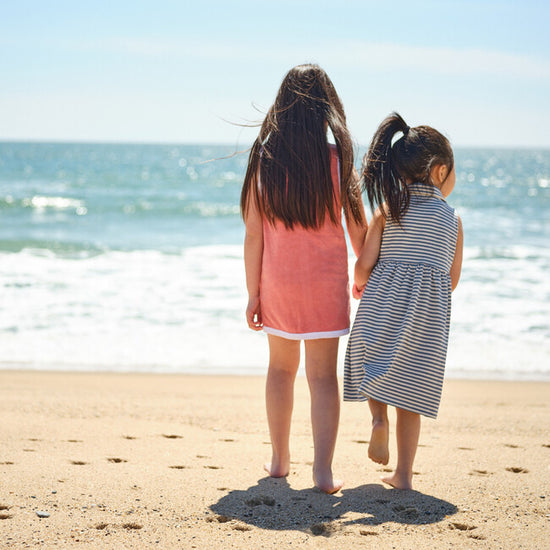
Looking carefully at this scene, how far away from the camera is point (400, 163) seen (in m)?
2.53

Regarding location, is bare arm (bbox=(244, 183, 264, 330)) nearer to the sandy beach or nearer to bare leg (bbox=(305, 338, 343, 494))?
bare leg (bbox=(305, 338, 343, 494))

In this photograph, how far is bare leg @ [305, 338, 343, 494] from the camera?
8.54 feet

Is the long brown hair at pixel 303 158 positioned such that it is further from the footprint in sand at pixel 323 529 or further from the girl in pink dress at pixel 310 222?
the footprint in sand at pixel 323 529

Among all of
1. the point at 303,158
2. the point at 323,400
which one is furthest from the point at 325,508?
the point at 303,158

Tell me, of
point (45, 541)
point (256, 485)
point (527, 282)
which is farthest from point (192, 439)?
point (527, 282)

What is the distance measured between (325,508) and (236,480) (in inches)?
18.2

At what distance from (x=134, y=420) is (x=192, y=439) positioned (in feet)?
1.62

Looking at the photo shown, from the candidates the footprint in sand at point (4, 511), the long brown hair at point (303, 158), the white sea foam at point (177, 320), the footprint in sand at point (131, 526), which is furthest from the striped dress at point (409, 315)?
the white sea foam at point (177, 320)

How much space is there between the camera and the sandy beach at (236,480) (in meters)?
2.17

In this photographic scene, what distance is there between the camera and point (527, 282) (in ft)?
27.5

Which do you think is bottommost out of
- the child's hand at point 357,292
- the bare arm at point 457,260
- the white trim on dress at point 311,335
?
the white trim on dress at point 311,335

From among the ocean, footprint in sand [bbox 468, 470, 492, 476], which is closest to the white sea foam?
the ocean

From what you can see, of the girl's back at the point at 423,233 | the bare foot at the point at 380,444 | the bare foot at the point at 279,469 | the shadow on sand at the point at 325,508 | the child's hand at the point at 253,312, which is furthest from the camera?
the bare foot at the point at 279,469

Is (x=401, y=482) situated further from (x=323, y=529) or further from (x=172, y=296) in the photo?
(x=172, y=296)
